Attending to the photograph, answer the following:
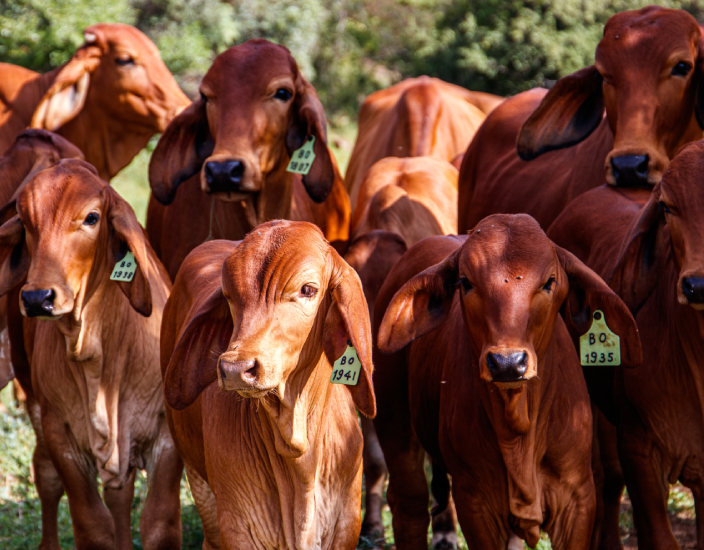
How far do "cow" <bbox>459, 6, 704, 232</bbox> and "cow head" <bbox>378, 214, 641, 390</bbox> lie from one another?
145 cm

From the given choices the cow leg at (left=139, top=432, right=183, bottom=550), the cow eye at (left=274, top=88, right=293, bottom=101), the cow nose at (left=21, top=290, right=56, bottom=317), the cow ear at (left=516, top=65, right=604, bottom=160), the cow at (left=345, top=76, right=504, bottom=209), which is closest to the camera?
the cow nose at (left=21, top=290, right=56, bottom=317)

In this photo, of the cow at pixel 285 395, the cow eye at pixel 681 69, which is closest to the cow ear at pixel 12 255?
the cow at pixel 285 395

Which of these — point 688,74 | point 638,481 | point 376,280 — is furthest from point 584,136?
point 638,481

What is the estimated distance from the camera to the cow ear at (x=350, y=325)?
368 cm

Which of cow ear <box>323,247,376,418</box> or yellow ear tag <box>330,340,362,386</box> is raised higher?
cow ear <box>323,247,376,418</box>

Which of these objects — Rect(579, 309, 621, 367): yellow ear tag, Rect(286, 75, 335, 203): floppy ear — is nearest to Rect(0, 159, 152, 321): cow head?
Rect(286, 75, 335, 203): floppy ear

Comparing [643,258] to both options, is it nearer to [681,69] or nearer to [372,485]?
[681,69]

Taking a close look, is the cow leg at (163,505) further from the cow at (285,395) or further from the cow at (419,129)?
the cow at (419,129)

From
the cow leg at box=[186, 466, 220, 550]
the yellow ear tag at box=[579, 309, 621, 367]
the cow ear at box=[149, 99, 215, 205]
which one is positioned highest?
Answer: the yellow ear tag at box=[579, 309, 621, 367]

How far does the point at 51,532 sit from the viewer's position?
5.65m

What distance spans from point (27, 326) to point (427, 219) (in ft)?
8.85

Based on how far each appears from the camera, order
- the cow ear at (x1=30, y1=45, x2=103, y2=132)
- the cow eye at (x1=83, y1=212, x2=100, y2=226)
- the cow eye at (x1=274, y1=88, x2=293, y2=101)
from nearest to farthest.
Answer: the cow eye at (x1=83, y1=212, x2=100, y2=226), the cow eye at (x1=274, y1=88, x2=293, y2=101), the cow ear at (x1=30, y1=45, x2=103, y2=132)

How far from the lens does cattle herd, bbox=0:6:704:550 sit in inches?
149

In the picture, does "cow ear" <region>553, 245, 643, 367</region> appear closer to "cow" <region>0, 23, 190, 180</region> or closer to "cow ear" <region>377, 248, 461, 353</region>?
"cow ear" <region>377, 248, 461, 353</region>
